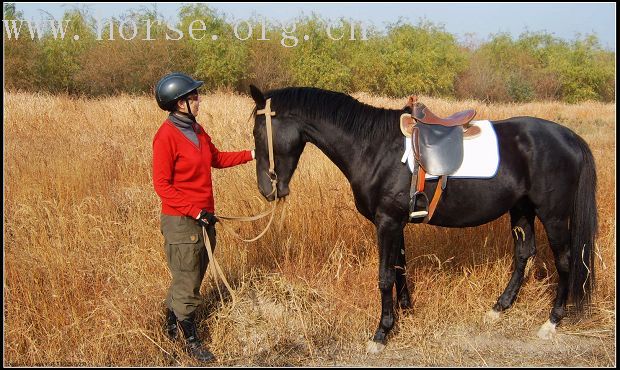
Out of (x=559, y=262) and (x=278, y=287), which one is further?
(x=278, y=287)

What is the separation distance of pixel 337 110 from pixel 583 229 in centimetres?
210

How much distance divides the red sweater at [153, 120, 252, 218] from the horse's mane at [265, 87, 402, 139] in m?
0.61

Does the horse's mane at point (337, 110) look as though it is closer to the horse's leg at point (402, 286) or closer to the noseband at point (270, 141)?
the noseband at point (270, 141)

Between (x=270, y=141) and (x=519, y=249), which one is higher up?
(x=270, y=141)

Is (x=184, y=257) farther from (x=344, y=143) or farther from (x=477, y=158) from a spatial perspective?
(x=477, y=158)

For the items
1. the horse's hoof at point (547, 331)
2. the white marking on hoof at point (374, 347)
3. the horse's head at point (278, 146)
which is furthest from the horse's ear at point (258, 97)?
the horse's hoof at point (547, 331)

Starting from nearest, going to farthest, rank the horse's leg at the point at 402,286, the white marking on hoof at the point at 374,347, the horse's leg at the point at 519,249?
the white marking on hoof at the point at 374,347
the horse's leg at the point at 402,286
the horse's leg at the point at 519,249

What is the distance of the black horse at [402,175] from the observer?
3238 mm

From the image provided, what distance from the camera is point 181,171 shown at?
3035 millimetres

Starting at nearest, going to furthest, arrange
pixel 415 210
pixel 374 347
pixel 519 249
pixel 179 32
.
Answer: pixel 415 210
pixel 374 347
pixel 519 249
pixel 179 32

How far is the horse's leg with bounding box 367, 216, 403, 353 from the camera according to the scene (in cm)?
327

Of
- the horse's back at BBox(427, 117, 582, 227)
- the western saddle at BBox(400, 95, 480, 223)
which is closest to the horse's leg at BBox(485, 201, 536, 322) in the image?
the horse's back at BBox(427, 117, 582, 227)

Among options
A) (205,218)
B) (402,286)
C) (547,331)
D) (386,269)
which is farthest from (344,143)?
(547,331)

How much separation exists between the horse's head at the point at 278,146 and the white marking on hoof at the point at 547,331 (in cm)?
226
